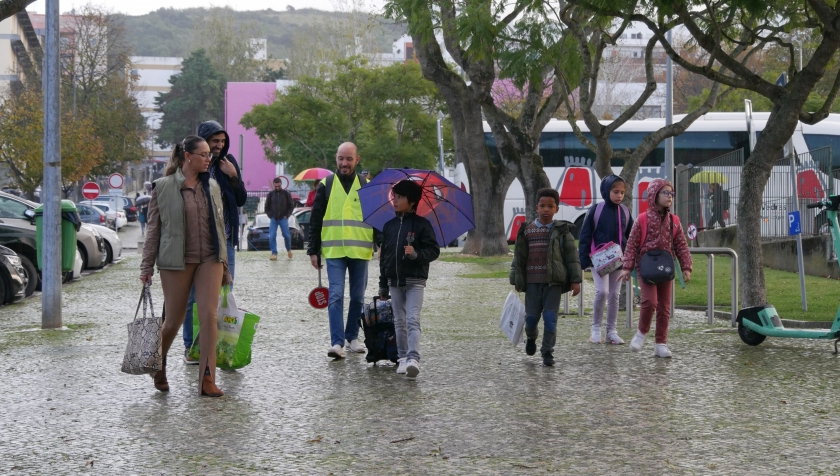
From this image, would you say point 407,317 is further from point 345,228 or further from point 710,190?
point 710,190

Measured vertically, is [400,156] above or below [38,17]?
below

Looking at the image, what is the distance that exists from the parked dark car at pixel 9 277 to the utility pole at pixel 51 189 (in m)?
3.45

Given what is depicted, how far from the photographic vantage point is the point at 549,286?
34.3 ft

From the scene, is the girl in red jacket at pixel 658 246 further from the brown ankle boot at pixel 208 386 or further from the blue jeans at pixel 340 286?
the brown ankle boot at pixel 208 386

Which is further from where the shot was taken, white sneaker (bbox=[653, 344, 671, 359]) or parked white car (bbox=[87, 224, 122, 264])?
parked white car (bbox=[87, 224, 122, 264])

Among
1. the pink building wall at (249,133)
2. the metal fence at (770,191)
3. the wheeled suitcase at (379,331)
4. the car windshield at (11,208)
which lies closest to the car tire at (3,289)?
the car windshield at (11,208)

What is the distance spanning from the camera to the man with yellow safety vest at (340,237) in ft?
34.5

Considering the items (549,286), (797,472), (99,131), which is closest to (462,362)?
(549,286)

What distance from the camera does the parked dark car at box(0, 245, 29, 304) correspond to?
16922 mm

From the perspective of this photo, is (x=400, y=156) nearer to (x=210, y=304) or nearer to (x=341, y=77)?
(x=341, y=77)

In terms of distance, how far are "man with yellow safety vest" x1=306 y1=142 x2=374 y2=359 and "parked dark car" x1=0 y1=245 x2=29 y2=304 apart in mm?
7722

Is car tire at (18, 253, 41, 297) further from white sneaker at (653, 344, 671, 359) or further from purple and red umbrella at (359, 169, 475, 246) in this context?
white sneaker at (653, 344, 671, 359)

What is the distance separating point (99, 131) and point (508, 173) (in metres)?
44.0

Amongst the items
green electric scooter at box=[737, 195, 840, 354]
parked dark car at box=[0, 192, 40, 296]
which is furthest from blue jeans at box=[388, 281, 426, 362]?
parked dark car at box=[0, 192, 40, 296]
